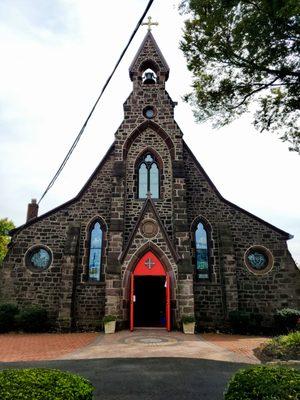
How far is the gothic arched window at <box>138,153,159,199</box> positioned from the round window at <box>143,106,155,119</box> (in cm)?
245

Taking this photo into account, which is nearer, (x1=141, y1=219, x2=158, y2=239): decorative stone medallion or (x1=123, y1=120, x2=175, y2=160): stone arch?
(x1=141, y1=219, x2=158, y2=239): decorative stone medallion

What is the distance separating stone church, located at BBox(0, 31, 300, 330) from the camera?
48.2 feet

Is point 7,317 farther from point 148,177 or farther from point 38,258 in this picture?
point 148,177

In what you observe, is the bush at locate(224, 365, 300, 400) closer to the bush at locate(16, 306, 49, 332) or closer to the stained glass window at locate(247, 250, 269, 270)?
the bush at locate(16, 306, 49, 332)

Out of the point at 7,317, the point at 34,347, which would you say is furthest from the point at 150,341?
the point at 7,317

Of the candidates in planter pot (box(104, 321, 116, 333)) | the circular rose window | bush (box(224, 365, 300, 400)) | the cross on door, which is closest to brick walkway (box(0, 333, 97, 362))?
planter pot (box(104, 321, 116, 333))

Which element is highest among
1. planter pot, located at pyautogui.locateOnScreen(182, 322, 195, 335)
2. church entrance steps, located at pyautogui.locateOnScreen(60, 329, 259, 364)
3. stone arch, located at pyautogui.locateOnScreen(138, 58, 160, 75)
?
stone arch, located at pyautogui.locateOnScreen(138, 58, 160, 75)

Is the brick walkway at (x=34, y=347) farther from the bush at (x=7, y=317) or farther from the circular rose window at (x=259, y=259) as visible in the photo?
the circular rose window at (x=259, y=259)

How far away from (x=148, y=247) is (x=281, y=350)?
7651 mm

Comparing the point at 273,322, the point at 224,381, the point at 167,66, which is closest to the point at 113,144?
the point at 167,66

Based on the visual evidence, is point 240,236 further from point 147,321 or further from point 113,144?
point 113,144

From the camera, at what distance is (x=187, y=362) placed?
7.65 m

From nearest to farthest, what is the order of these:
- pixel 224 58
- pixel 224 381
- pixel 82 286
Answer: pixel 224 381
pixel 224 58
pixel 82 286

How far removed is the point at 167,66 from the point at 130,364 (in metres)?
17.5
